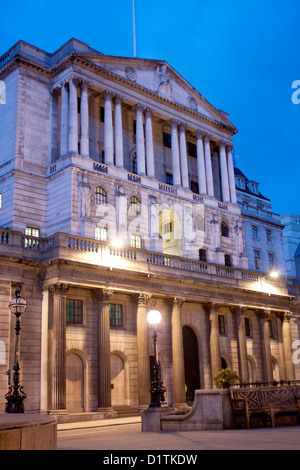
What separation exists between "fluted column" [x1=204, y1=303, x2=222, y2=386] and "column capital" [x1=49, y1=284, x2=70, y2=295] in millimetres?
13685

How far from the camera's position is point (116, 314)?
36562 mm

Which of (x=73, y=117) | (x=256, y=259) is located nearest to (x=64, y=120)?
(x=73, y=117)

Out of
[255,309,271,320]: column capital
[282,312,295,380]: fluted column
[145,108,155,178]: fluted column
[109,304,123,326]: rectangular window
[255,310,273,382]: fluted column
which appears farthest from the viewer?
[282,312,295,380]: fluted column

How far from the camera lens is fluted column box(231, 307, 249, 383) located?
42844 mm

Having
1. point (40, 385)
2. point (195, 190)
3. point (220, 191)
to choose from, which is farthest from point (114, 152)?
point (40, 385)

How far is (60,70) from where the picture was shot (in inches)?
1720

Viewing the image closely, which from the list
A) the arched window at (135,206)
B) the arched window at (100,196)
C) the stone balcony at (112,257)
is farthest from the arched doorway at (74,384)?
the arched window at (135,206)

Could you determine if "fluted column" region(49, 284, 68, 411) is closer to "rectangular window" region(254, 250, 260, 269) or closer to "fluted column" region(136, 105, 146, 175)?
"fluted column" region(136, 105, 146, 175)

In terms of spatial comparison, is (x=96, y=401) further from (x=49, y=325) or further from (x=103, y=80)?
(x=103, y=80)

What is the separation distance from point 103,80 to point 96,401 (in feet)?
84.9

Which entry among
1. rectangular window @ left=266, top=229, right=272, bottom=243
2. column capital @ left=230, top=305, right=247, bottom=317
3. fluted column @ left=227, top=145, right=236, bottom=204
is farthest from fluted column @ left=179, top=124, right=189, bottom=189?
rectangular window @ left=266, top=229, right=272, bottom=243

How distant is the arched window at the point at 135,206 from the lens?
4400 cm
